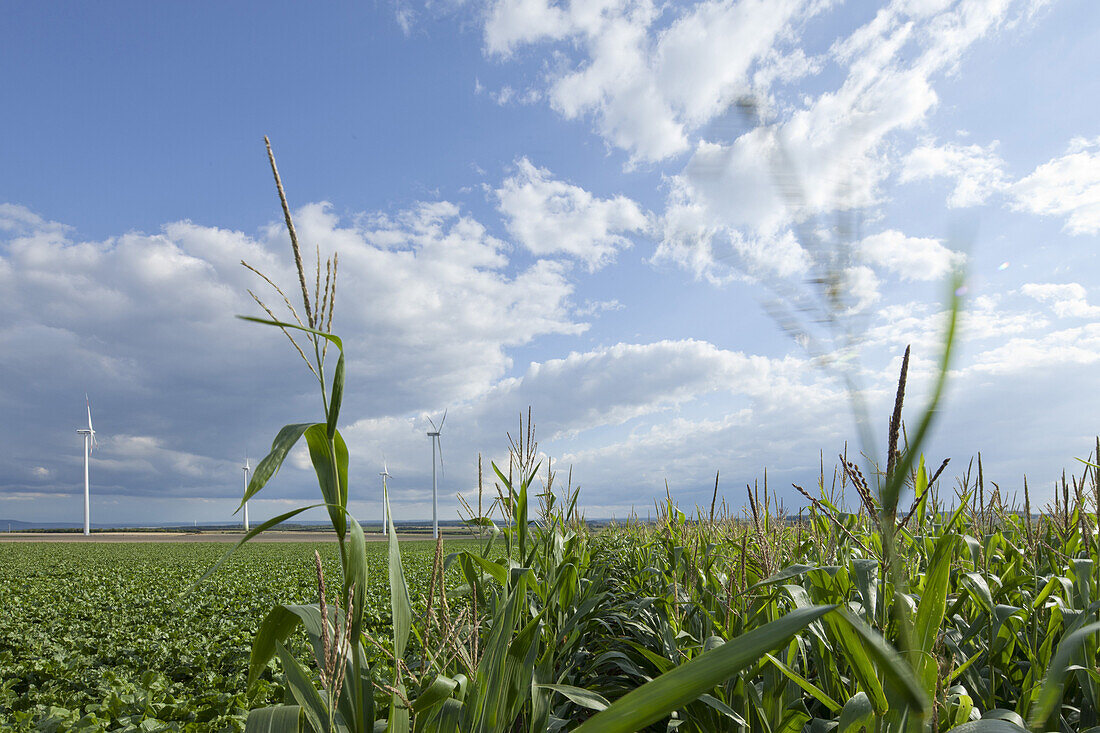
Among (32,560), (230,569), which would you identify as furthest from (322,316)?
(32,560)

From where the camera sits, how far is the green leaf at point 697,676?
0.83 metres

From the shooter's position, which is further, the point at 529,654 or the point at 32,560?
the point at 32,560

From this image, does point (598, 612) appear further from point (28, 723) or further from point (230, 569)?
point (230, 569)

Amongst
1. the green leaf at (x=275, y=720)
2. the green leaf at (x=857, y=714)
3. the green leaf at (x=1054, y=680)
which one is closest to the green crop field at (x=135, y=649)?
the green leaf at (x=275, y=720)

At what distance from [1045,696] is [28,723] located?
4.56 meters

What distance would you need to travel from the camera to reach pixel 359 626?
151 cm

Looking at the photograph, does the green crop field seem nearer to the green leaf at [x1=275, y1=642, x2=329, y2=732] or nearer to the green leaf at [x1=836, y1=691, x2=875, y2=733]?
the green leaf at [x1=275, y1=642, x2=329, y2=732]

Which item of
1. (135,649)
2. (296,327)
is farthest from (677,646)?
(135,649)

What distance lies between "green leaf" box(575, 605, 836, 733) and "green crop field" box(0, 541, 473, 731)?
1.96 m

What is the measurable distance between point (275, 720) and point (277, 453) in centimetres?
70

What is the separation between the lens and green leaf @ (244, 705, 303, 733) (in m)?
1.45

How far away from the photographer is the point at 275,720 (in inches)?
57.6

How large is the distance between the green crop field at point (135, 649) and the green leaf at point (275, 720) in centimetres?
94

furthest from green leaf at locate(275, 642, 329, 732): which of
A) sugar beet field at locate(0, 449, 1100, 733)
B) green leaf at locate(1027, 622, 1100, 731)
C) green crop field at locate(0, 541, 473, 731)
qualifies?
green leaf at locate(1027, 622, 1100, 731)
